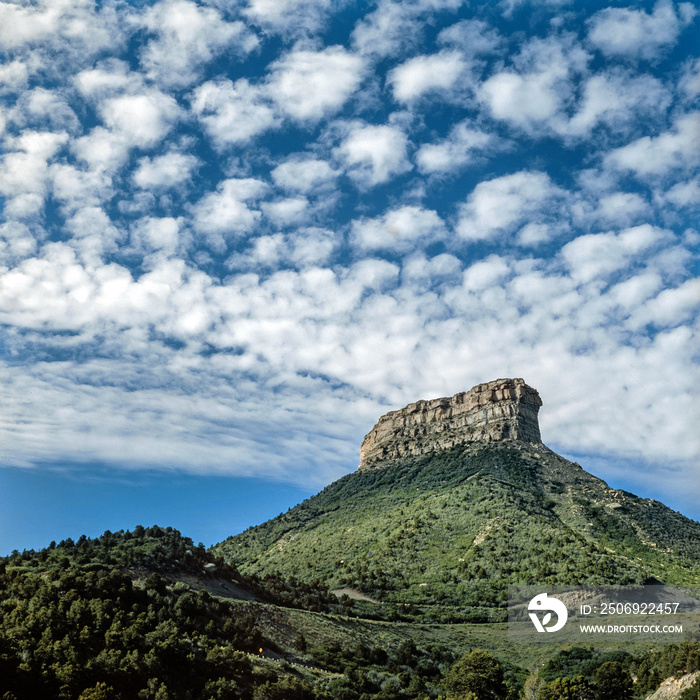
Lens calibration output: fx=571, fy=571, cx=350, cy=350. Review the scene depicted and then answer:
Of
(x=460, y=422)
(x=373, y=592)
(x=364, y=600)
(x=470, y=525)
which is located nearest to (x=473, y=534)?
(x=470, y=525)

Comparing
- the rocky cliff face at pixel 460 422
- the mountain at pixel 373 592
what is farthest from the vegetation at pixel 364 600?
the rocky cliff face at pixel 460 422

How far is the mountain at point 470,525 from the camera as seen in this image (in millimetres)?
67062

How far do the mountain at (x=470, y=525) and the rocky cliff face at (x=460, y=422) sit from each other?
32 cm

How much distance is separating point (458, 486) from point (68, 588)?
72.3 metres

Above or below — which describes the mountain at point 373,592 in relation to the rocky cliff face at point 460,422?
below

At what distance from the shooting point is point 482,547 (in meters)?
73.7

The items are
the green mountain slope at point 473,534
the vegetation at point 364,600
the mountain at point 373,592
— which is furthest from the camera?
the green mountain slope at point 473,534

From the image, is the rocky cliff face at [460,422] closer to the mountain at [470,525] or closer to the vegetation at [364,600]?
the mountain at [470,525]

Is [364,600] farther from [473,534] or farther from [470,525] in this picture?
[470,525]

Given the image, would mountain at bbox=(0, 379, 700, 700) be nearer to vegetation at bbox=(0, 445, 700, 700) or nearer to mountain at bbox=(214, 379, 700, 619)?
vegetation at bbox=(0, 445, 700, 700)

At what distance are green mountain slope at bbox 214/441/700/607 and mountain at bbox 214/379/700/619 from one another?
0.24 meters

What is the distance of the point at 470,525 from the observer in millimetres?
81375

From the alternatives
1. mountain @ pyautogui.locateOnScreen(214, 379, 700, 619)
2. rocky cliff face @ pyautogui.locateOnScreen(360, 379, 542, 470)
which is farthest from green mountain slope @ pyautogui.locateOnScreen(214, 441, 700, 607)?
rocky cliff face @ pyautogui.locateOnScreen(360, 379, 542, 470)

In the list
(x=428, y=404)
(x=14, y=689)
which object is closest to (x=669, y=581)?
(x=14, y=689)
